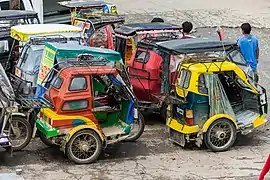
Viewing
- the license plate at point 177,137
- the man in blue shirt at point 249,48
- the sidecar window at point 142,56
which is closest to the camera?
the license plate at point 177,137

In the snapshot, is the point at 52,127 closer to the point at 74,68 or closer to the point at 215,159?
the point at 74,68

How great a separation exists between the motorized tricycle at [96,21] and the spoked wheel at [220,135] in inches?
157

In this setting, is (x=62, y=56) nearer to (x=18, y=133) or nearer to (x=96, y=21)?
(x=18, y=133)

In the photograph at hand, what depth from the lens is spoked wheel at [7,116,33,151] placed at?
490 inches

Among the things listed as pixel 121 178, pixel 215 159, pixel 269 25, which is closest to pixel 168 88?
pixel 215 159

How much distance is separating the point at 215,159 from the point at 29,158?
128 inches

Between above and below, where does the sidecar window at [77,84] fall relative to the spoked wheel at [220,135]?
above

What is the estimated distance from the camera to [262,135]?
1401cm

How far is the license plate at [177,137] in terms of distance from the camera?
42.6ft

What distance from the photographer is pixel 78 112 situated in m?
12.1

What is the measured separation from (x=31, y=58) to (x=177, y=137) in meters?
3.27

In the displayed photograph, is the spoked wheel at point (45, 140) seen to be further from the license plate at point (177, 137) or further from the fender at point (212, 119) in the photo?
the fender at point (212, 119)

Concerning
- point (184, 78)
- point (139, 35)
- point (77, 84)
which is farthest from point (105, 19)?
point (77, 84)

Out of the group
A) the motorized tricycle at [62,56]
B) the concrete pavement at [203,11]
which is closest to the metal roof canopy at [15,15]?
the motorized tricycle at [62,56]
